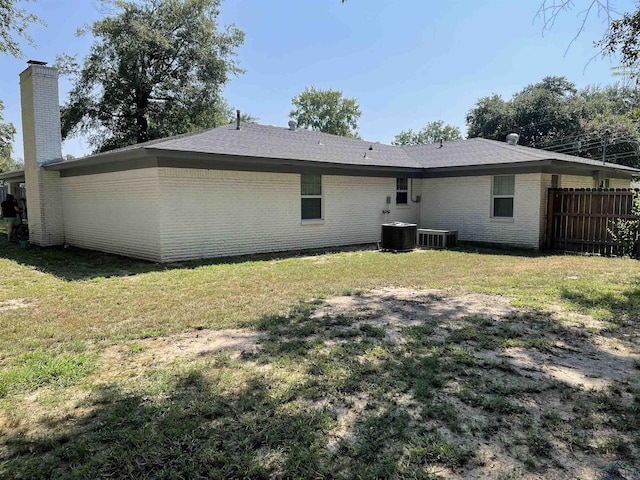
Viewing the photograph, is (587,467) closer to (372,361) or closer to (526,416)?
(526,416)

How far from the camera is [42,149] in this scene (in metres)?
13.2

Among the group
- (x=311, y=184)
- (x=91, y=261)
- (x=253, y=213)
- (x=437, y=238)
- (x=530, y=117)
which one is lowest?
(x=91, y=261)

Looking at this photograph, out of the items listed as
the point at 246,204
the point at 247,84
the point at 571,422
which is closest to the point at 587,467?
the point at 571,422

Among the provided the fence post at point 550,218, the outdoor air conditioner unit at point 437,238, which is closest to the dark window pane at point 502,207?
the fence post at point 550,218

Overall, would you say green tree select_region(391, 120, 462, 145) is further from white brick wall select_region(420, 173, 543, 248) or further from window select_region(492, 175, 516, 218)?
window select_region(492, 175, 516, 218)

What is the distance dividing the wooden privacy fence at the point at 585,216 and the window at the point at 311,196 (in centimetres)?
677

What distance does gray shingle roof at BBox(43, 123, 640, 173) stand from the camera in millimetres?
10711

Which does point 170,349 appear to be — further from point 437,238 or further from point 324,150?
point 324,150

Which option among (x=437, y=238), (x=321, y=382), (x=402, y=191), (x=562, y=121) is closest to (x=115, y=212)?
(x=437, y=238)

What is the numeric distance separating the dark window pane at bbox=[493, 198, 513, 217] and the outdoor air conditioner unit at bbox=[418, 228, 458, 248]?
1410 millimetres

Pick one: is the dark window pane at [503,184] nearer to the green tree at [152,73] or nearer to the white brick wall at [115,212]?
the white brick wall at [115,212]

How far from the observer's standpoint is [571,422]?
287cm

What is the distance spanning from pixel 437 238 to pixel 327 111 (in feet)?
126

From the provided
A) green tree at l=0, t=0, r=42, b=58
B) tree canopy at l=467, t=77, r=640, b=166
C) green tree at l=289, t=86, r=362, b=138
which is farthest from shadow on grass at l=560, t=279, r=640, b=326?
green tree at l=289, t=86, r=362, b=138
